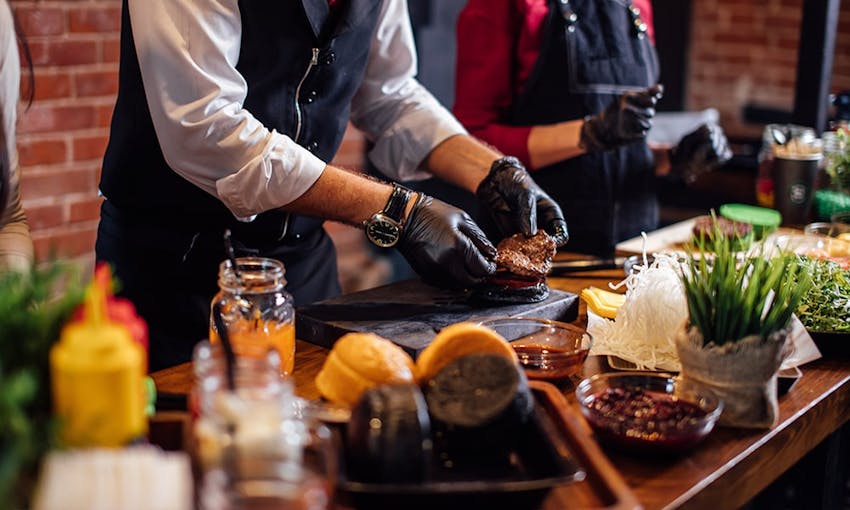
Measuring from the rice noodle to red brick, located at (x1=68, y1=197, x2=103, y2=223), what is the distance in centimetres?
225

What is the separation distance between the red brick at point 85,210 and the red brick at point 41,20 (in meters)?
0.58

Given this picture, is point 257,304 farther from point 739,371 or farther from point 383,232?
point 739,371

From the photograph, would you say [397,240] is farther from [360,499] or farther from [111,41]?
[111,41]

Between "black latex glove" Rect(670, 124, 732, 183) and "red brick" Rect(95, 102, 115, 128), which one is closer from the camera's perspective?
"black latex glove" Rect(670, 124, 732, 183)

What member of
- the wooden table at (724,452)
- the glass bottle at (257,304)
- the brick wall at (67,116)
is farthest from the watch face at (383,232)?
the brick wall at (67,116)

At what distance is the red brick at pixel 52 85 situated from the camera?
3.50m

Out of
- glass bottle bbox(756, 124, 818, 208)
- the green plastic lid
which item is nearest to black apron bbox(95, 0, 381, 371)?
the green plastic lid

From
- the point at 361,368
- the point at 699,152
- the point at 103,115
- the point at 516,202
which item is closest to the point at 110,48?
the point at 103,115

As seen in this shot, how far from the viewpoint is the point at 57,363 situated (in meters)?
1.16

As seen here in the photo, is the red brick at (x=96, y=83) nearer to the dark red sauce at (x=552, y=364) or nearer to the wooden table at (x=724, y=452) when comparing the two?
the wooden table at (x=724, y=452)

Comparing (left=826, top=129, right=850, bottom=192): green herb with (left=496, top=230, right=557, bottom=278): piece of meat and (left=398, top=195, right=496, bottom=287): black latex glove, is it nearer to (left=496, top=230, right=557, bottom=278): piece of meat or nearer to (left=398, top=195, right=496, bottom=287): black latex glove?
(left=496, top=230, right=557, bottom=278): piece of meat

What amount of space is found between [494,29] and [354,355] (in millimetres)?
1742

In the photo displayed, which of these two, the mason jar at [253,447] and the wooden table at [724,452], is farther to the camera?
the wooden table at [724,452]

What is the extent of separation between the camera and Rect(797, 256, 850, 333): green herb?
211cm
